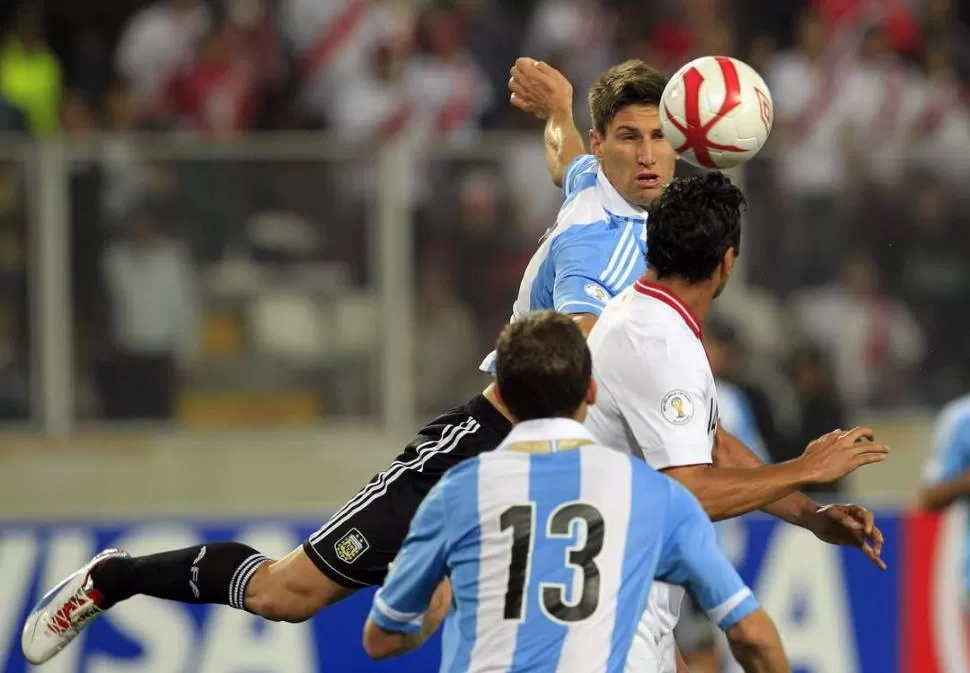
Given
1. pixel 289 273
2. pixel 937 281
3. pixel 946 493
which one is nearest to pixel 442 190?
pixel 289 273

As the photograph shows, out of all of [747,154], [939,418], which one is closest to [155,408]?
[939,418]

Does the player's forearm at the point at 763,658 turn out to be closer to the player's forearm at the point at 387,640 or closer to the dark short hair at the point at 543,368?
the dark short hair at the point at 543,368

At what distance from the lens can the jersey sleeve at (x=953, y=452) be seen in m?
9.79

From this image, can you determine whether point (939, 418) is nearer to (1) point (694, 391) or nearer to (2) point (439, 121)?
(2) point (439, 121)

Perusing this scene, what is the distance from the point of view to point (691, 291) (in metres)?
5.56

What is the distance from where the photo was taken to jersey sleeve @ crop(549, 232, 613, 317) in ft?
19.9

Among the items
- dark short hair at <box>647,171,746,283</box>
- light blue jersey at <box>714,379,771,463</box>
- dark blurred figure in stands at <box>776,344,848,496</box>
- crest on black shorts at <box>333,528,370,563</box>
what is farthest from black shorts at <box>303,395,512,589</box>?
dark blurred figure in stands at <box>776,344,848,496</box>

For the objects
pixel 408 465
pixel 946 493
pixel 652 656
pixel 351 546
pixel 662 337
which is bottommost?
pixel 946 493

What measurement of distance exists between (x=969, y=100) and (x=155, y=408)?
20.7ft

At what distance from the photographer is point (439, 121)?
41.1ft

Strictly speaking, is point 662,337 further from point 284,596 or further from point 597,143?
point 284,596

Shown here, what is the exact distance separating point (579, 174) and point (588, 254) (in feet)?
1.95

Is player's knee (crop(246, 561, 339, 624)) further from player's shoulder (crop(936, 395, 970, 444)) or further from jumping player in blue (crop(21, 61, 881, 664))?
player's shoulder (crop(936, 395, 970, 444))

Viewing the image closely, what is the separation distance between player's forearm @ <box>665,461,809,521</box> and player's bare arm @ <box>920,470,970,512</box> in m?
→ 4.29
